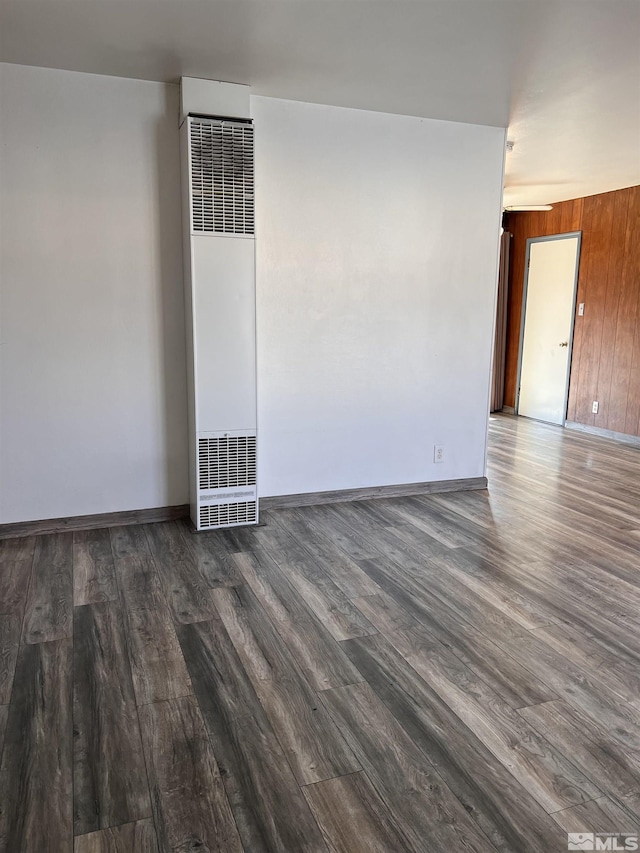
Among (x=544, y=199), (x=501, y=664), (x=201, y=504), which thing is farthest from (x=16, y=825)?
(x=544, y=199)

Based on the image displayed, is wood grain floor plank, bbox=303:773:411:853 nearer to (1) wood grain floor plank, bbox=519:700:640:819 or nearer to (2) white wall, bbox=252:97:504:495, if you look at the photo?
(1) wood grain floor plank, bbox=519:700:640:819

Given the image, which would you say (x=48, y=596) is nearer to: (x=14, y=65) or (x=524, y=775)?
(x=524, y=775)

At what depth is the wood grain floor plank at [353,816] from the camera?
1523 millimetres

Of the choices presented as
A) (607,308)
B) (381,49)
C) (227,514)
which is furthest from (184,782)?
(607,308)

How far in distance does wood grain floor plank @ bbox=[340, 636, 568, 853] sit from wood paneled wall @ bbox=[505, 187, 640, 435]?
5.01m

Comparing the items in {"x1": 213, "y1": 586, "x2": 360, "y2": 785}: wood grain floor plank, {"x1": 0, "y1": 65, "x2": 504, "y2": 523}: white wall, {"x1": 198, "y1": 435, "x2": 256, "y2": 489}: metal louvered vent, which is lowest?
{"x1": 213, "y1": 586, "x2": 360, "y2": 785}: wood grain floor plank

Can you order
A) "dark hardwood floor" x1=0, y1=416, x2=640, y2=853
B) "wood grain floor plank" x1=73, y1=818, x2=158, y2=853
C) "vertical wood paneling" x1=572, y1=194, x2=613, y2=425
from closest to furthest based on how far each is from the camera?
"wood grain floor plank" x1=73, y1=818, x2=158, y2=853 → "dark hardwood floor" x1=0, y1=416, x2=640, y2=853 → "vertical wood paneling" x1=572, y1=194, x2=613, y2=425

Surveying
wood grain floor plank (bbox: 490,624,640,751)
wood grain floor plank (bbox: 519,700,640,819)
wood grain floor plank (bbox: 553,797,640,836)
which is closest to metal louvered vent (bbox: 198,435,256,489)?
wood grain floor plank (bbox: 490,624,640,751)

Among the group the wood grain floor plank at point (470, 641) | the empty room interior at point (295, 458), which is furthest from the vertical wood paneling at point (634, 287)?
the wood grain floor plank at point (470, 641)

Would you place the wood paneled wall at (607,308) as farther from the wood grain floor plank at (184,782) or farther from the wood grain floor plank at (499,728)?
the wood grain floor plank at (184,782)

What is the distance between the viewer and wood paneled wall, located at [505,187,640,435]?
20.3ft

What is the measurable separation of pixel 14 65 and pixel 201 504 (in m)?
2.58

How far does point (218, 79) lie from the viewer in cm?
339

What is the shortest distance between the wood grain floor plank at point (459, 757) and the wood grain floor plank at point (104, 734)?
689 millimetres
